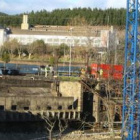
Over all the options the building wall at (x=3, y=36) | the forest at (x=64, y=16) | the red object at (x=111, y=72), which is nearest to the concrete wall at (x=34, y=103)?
the red object at (x=111, y=72)

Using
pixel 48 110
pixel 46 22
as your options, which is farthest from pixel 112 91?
pixel 46 22

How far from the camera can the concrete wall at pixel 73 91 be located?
99.9 ft

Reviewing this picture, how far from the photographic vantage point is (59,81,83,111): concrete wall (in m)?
30.4

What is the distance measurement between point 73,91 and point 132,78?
10.7 meters

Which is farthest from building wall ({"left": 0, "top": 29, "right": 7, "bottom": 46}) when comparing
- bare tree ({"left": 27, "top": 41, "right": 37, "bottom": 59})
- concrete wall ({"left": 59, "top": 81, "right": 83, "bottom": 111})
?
concrete wall ({"left": 59, "top": 81, "right": 83, "bottom": 111})

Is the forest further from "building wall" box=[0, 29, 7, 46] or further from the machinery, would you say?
the machinery

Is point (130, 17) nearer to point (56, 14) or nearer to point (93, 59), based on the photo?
point (93, 59)

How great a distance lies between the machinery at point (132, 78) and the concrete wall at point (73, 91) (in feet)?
29.7

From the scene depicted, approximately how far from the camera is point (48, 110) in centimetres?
2883

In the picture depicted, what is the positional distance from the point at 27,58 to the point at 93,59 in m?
25.8

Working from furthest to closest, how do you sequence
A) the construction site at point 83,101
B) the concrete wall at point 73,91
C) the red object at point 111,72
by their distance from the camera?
the red object at point 111,72 < the concrete wall at point 73,91 < the construction site at point 83,101

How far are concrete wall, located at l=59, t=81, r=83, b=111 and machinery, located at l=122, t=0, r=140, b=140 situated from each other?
29.7ft

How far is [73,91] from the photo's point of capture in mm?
31125

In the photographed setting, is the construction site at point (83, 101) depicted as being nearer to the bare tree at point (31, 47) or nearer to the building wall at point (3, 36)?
the bare tree at point (31, 47)
